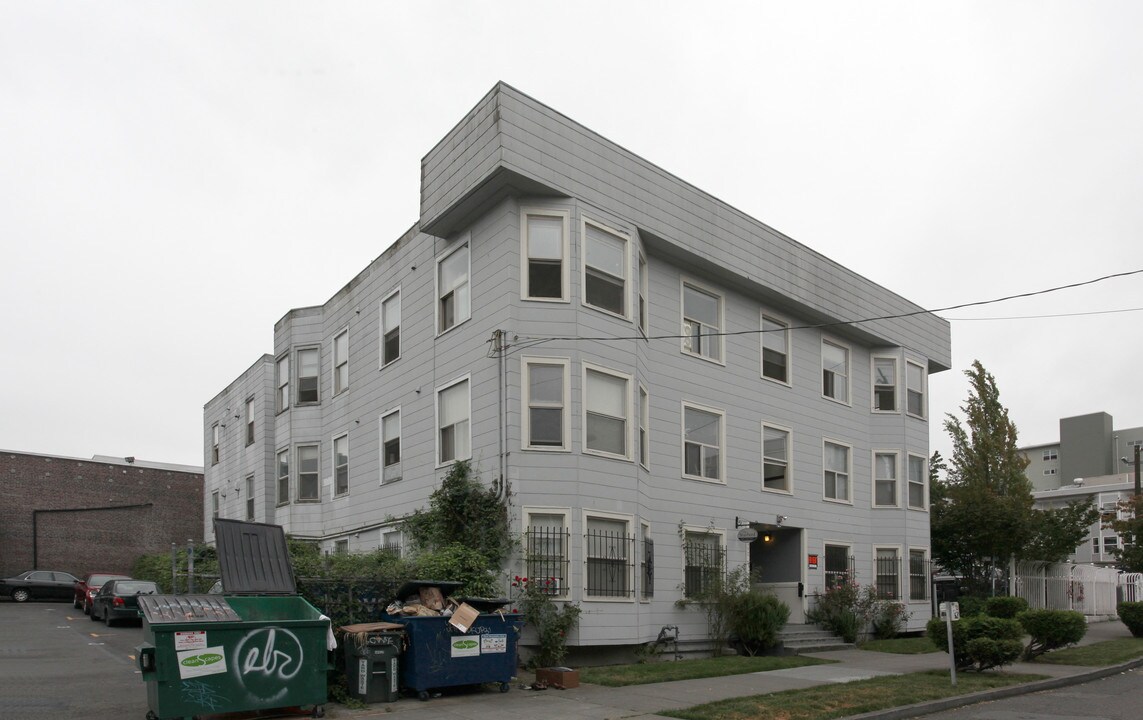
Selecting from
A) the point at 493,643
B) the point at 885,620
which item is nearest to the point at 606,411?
the point at 493,643

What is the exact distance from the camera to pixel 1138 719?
37.6 ft

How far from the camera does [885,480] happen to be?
2470 centimetres

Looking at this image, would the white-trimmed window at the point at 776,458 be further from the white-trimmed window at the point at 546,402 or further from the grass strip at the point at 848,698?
the white-trimmed window at the point at 546,402

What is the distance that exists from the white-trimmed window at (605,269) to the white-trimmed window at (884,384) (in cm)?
1046

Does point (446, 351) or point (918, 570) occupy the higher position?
point (446, 351)

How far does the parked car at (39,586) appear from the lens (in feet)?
114

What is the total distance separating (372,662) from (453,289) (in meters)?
8.01

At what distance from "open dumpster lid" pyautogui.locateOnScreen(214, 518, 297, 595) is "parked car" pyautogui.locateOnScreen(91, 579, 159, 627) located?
12294mm

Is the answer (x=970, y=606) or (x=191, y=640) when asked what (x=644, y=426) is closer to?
(x=191, y=640)

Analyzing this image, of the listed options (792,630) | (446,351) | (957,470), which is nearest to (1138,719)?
(792,630)

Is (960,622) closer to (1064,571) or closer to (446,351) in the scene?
(446,351)

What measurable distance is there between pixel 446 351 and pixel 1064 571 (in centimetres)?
2165

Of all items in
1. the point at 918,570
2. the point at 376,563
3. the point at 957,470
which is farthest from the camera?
the point at 957,470

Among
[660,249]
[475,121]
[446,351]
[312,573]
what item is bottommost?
[312,573]
